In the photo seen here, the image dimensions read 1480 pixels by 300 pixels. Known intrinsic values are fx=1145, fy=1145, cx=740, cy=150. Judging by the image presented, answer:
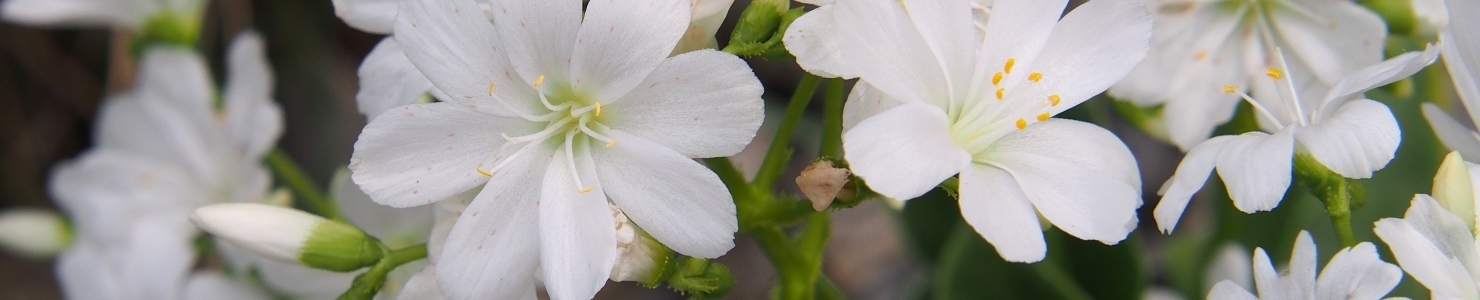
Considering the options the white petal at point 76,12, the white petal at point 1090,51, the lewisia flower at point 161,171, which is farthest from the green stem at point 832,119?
the white petal at point 76,12

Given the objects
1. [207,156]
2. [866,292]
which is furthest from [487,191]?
[866,292]

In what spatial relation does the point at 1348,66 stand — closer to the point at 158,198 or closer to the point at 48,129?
the point at 158,198

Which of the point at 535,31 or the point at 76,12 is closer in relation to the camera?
the point at 535,31

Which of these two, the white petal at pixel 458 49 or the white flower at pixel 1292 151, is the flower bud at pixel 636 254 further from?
the white flower at pixel 1292 151

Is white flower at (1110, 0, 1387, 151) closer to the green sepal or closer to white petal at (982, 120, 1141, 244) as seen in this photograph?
white petal at (982, 120, 1141, 244)

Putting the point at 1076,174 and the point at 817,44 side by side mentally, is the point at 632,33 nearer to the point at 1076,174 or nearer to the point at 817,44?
the point at 817,44

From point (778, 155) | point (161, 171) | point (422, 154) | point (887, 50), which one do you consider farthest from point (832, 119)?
point (161, 171)
